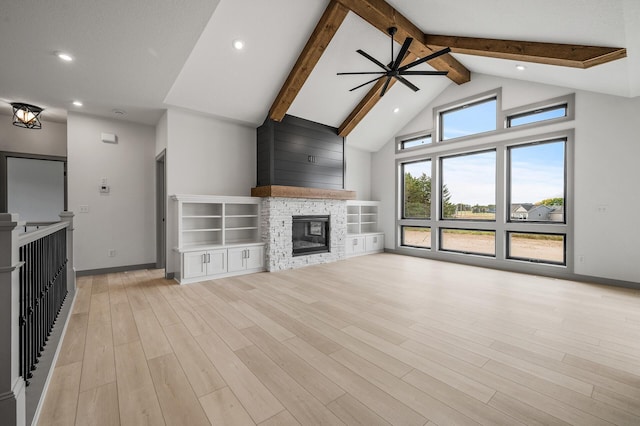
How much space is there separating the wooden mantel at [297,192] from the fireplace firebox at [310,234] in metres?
0.52

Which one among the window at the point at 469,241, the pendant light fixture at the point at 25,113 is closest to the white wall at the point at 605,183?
the window at the point at 469,241

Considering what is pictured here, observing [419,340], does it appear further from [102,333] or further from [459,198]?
[459,198]

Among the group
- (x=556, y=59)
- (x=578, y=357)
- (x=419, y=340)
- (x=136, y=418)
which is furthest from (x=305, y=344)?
(x=556, y=59)

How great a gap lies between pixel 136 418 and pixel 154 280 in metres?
3.58

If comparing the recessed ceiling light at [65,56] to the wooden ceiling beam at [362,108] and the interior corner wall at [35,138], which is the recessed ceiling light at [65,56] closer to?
the interior corner wall at [35,138]

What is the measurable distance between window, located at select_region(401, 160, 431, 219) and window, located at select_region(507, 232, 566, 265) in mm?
1906

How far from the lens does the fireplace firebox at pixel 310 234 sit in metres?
5.93

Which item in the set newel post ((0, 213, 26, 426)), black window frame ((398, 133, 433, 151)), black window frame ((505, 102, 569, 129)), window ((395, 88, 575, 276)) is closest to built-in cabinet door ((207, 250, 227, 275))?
newel post ((0, 213, 26, 426))

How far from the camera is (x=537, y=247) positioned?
5.23m

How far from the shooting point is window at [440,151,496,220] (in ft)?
19.3

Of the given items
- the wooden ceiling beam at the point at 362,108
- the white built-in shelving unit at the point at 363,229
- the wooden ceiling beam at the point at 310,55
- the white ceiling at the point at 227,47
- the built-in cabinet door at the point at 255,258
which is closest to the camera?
the white ceiling at the point at 227,47

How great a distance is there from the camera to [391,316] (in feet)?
10.1

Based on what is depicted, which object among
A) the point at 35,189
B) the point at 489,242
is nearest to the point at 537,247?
the point at 489,242

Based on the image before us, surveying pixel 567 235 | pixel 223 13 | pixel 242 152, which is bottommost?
pixel 567 235
